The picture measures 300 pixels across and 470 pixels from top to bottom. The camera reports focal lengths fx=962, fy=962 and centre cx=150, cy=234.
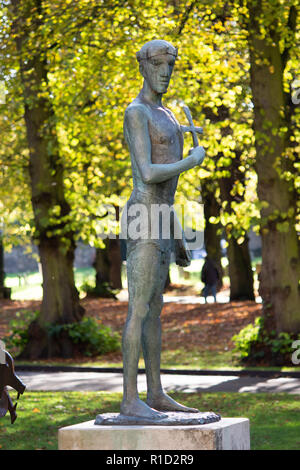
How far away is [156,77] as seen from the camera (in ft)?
25.1

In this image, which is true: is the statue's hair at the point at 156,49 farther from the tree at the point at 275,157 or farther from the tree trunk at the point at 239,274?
the tree trunk at the point at 239,274

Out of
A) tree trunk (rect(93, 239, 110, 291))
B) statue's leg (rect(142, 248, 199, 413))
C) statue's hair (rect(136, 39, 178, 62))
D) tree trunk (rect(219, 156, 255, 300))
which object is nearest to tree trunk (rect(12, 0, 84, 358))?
tree trunk (rect(219, 156, 255, 300))

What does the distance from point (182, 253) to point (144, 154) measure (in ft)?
3.07

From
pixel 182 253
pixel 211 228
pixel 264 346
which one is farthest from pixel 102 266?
pixel 182 253

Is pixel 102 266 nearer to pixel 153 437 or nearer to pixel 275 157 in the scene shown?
pixel 275 157

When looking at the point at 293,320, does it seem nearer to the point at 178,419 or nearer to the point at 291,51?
the point at 291,51

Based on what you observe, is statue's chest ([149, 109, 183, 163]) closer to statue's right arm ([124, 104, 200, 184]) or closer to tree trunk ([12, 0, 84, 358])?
statue's right arm ([124, 104, 200, 184])

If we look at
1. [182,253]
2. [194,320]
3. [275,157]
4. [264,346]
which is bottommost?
[264,346]

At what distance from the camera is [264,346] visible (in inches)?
740

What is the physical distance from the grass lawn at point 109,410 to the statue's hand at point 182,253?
330 cm

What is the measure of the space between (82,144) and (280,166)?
6.67m

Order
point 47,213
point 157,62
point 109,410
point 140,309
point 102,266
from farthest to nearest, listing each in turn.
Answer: point 102,266 < point 47,213 < point 109,410 < point 157,62 < point 140,309

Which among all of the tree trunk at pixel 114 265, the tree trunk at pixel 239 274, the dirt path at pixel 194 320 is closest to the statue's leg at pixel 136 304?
the dirt path at pixel 194 320

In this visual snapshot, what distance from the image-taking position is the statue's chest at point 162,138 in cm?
755
